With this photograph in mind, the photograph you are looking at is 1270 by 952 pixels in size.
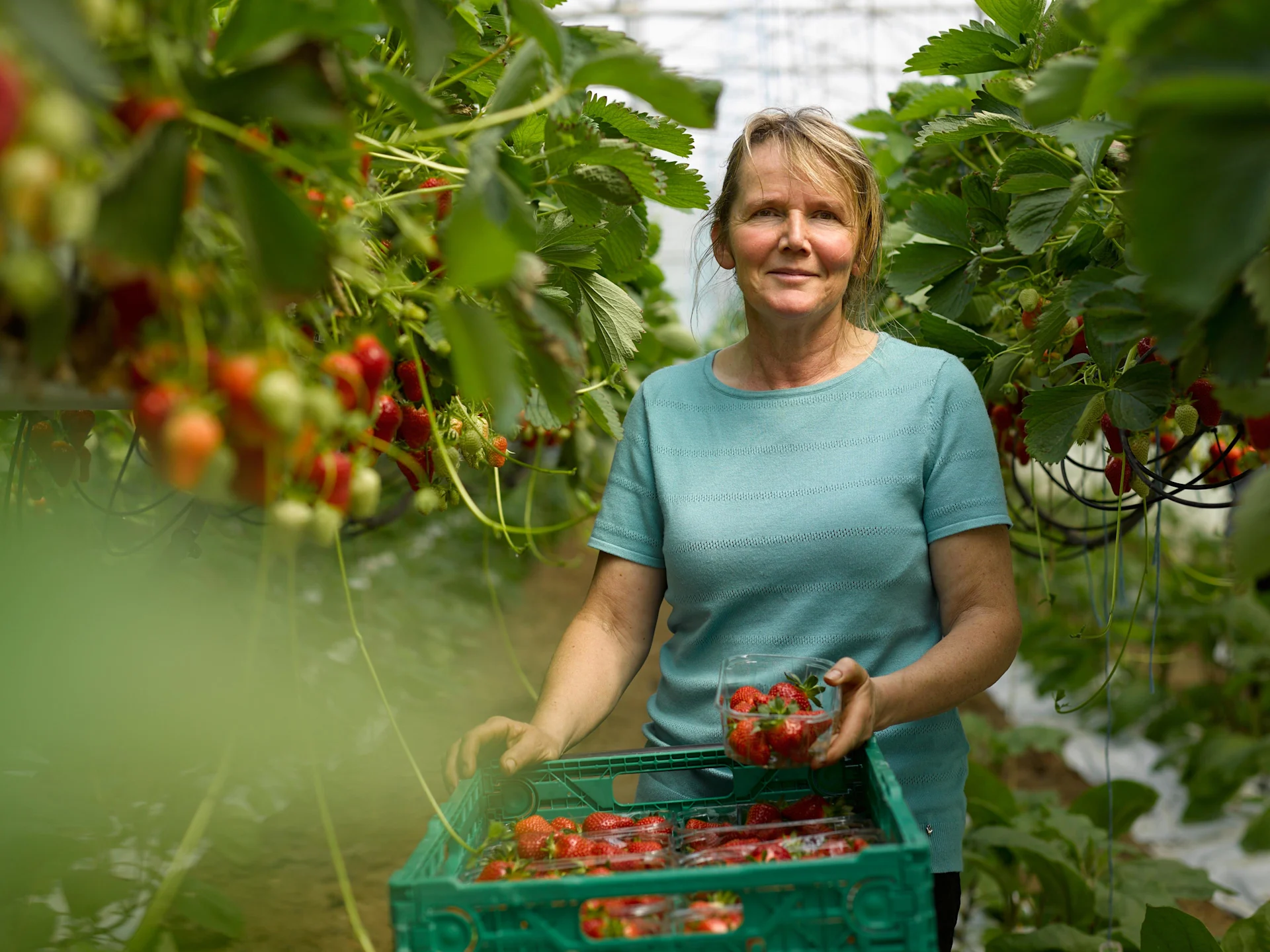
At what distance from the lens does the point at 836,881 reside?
705 mm

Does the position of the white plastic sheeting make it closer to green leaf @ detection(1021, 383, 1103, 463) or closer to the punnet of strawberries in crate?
green leaf @ detection(1021, 383, 1103, 463)

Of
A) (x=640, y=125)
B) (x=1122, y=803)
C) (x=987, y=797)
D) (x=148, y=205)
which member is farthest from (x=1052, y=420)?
(x=1122, y=803)

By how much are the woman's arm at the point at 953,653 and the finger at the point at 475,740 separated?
0.95 feet

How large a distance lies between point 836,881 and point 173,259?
0.53 m

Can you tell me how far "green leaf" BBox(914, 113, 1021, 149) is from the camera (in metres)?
1.24

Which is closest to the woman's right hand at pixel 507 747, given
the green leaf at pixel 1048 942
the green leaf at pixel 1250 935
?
the green leaf at pixel 1250 935

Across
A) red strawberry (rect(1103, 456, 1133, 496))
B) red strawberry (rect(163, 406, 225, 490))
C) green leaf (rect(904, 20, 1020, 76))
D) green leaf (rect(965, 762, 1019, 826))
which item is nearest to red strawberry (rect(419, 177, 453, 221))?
red strawberry (rect(163, 406, 225, 490))

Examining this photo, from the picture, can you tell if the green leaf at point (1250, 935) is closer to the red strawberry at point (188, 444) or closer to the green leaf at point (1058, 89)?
the green leaf at point (1058, 89)

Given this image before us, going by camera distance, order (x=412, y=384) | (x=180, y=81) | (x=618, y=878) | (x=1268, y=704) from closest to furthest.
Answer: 1. (x=180, y=81)
2. (x=618, y=878)
3. (x=412, y=384)
4. (x=1268, y=704)

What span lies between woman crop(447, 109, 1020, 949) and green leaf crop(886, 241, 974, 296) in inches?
5.4

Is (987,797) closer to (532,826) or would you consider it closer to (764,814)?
(764,814)

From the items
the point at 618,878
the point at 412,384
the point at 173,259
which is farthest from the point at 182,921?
the point at 173,259

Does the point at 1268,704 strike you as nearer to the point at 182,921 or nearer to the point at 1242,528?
the point at 182,921

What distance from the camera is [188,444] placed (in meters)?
0.47
